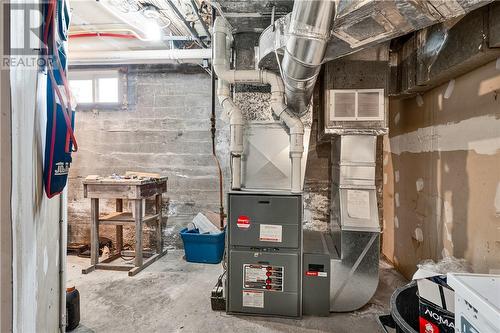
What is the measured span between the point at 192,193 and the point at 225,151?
68cm

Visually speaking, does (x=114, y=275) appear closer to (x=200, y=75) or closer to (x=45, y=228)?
(x=45, y=228)

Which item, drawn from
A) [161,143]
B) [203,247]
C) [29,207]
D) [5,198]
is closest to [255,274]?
[203,247]

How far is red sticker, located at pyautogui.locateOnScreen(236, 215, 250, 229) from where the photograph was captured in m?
2.22

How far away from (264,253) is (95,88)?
3.12 m

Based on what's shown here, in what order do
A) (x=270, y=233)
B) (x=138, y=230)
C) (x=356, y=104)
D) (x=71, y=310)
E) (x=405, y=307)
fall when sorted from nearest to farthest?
(x=405, y=307), (x=71, y=310), (x=270, y=233), (x=356, y=104), (x=138, y=230)

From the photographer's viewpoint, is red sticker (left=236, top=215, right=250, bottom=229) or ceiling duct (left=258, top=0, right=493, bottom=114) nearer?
ceiling duct (left=258, top=0, right=493, bottom=114)

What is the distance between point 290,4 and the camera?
7.06ft

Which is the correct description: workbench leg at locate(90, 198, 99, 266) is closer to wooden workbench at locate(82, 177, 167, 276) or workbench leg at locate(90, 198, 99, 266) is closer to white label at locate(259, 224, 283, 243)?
wooden workbench at locate(82, 177, 167, 276)

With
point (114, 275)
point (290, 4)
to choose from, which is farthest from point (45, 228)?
point (290, 4)

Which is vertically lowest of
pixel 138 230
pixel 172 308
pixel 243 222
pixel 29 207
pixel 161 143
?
pixel 172 308

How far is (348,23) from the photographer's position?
4.70 feet

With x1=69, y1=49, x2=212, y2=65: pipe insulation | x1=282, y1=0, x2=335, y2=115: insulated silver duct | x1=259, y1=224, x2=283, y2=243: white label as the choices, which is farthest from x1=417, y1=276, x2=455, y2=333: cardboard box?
x1=69, y1=49, x2=212, y2=65: pipe insulation

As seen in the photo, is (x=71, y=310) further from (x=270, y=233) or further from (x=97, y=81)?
(x=97, y=81)

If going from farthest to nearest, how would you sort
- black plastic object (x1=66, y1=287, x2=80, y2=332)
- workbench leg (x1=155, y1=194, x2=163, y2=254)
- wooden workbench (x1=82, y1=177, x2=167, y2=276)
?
workbench leg (x1=155, y1=194, x2=163, y2=254)
wooden workbench (x1=82, y1=177, x2=167, y2=276)
black plastic object (x1=66, y1=287, x2=80, y2=332)
